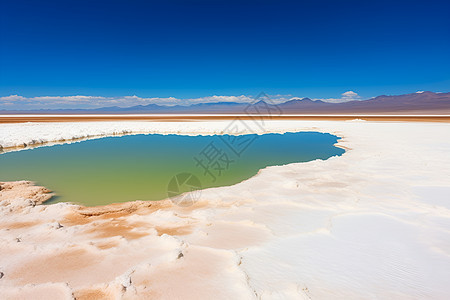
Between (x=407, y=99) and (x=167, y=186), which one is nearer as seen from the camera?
(x=167, y=186)

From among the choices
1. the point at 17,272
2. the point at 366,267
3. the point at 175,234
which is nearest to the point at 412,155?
the point at 366,267

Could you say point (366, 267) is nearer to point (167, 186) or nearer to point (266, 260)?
point (266, 260)

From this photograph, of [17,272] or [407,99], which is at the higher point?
[407,99]

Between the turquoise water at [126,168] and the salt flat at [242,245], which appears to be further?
the turquoise water at [126,168]

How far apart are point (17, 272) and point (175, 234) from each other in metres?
1.67

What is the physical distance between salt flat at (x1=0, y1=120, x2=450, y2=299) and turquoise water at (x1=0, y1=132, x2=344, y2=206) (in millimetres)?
800

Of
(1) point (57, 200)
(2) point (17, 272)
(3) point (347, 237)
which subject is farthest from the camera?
(1) point (57, 200)

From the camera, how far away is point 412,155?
8.12 m

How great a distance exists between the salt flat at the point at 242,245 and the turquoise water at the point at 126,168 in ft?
2.62

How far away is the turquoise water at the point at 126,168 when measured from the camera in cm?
556

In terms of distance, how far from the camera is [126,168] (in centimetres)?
770

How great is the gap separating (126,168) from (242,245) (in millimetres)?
5750

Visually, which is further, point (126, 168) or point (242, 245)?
point (126, 168)

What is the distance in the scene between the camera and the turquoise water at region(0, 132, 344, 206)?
5.56 m
